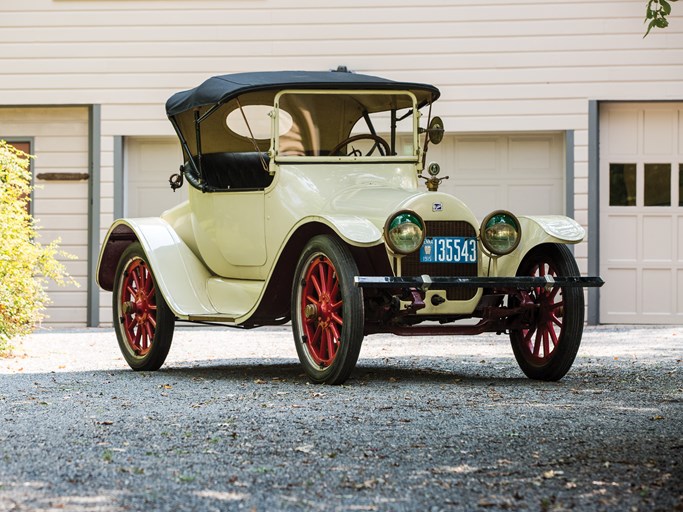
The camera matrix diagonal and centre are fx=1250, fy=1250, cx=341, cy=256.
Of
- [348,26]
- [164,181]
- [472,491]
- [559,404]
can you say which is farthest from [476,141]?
[472,491]

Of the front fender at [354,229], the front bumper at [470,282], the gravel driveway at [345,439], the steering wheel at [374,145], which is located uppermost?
the steering wheel at [374,145]

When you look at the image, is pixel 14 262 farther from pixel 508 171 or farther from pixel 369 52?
pixel 508 171

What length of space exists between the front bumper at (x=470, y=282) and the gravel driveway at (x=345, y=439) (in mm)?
586

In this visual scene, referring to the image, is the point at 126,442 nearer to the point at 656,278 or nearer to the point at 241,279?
the point at 241,279

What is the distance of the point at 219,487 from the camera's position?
4.15 metres

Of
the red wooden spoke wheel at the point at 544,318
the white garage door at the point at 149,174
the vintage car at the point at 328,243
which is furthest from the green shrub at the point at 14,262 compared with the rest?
the red wooden spoke wheel at the point at 544,318

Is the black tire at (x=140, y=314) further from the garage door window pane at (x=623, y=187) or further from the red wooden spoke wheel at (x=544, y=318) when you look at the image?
the garage door window pane at (x=623, y=187)

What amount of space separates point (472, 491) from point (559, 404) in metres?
2.32

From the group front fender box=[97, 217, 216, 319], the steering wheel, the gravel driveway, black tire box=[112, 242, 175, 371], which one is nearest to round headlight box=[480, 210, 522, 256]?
the gravel driveway

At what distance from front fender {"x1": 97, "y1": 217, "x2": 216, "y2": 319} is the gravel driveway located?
0.49 metres

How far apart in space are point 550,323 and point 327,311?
1.46 meters

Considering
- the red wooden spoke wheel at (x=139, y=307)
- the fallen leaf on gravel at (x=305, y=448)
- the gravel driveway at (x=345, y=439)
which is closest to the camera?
the gravel driveway at (x=345, y=439)

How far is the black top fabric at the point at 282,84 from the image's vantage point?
316 inches

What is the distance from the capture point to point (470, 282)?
273 inches
